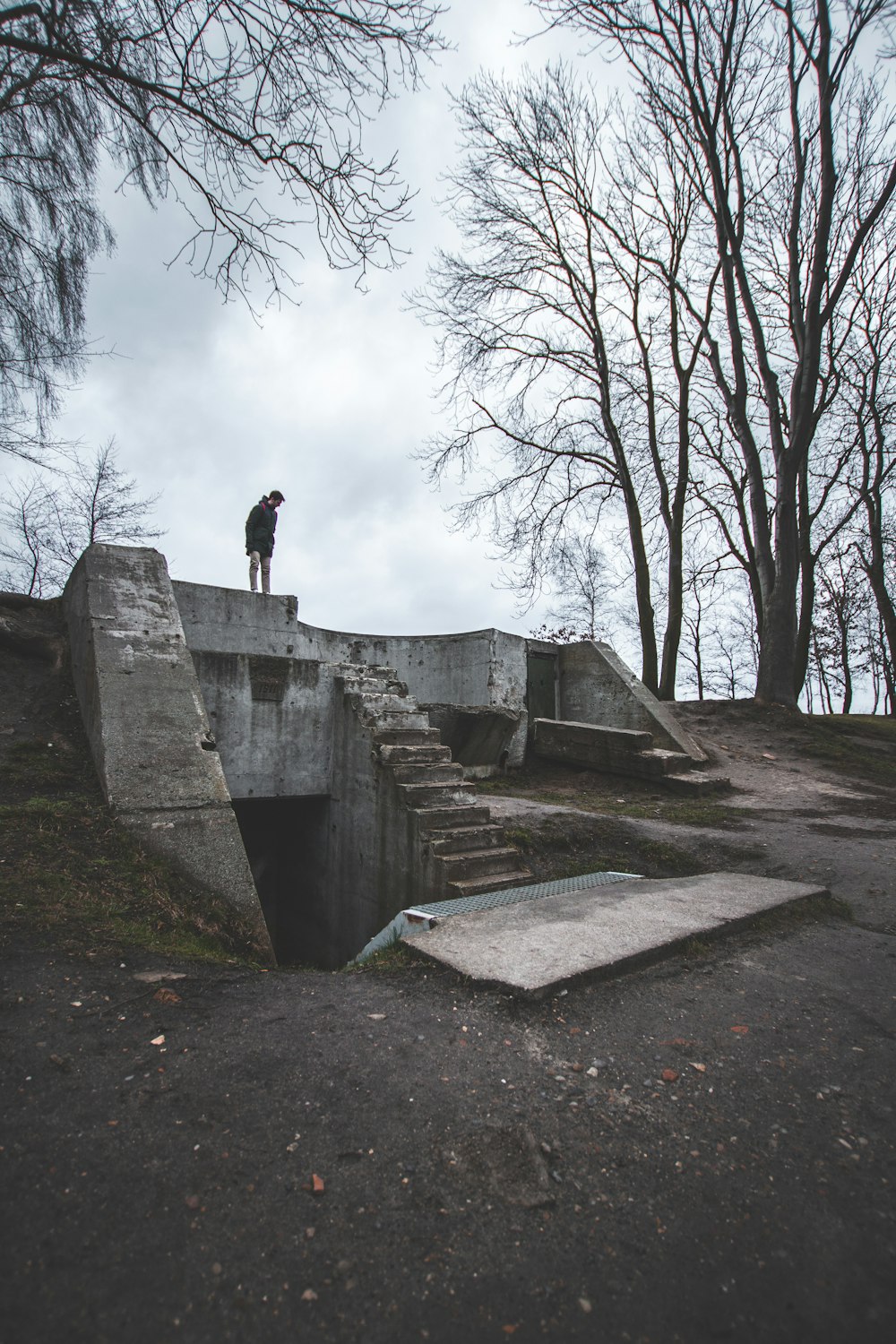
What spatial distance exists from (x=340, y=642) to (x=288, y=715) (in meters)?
2.48

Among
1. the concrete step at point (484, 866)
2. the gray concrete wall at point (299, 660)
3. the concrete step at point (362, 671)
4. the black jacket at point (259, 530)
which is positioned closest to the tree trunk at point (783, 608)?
the gray concrete wall at point (299, 660)

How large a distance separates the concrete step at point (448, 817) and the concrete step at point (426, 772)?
17.7 inches

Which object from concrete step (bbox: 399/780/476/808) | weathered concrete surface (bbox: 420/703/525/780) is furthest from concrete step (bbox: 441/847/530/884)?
weathered concrete surface (bbox: 420/703/525/780)

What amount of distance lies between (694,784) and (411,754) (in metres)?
4.66

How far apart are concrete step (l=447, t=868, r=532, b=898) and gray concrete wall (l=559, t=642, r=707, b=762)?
20.6ft

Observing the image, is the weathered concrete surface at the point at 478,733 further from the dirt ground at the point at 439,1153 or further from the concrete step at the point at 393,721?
the dirt ground at the point at 439,1153

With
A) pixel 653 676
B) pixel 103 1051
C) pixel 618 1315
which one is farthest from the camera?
pixel 653 676

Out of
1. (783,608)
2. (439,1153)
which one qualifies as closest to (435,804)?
(439,1153)

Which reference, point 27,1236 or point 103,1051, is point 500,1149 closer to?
point 27,1236

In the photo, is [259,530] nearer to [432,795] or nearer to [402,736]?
[402,736]

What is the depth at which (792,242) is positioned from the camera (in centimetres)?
1323

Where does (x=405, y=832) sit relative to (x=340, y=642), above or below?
below

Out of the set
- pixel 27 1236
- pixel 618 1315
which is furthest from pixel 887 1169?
pixel 27 1236

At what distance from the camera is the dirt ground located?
1265 millimetres
